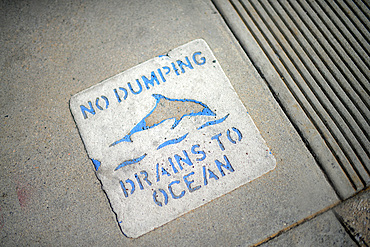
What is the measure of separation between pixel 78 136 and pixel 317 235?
2004 mm

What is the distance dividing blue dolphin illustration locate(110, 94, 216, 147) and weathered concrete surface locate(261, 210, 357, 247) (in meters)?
1.07

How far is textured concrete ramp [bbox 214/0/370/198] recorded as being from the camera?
1.92m

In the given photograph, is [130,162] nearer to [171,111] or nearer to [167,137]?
[167,137]

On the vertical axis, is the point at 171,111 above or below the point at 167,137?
above

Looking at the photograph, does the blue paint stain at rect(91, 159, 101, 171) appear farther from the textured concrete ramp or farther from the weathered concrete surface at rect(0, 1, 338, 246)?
the textured concrete ramp

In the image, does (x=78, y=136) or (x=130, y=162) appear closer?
(x=130, y=162)

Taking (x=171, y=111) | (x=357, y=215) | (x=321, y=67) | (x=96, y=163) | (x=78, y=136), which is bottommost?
(x=357, y=215)

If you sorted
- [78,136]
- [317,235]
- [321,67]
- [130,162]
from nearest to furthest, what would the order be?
[317,235] < [130,162] < [78,136] < [321,67]

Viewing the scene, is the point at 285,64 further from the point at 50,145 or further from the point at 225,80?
the point at 50,145

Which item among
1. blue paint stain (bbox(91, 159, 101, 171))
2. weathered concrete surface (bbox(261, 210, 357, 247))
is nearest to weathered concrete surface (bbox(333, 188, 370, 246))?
weathered concrete surface (bbox(261, 210, 357, 247))

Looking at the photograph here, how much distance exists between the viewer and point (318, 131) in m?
1.98

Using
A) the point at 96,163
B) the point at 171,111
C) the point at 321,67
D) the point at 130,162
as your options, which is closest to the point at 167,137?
the point at 171,111

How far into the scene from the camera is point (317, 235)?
1729 mm

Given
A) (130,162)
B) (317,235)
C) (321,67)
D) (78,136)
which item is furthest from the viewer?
(321,67)
